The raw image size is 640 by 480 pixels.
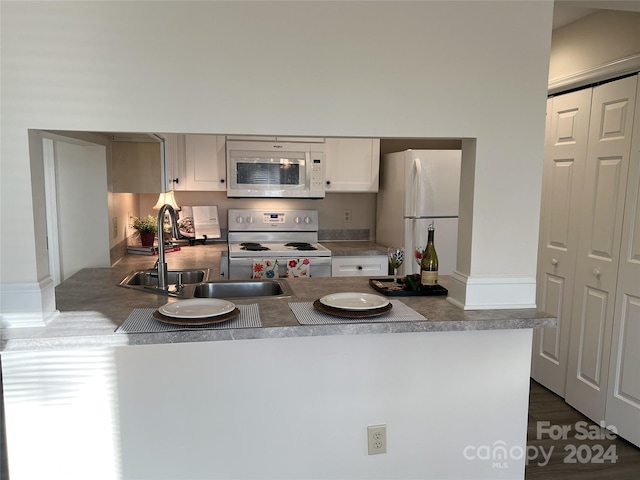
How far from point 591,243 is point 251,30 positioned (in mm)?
2488

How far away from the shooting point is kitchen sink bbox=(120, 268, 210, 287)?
276 cm

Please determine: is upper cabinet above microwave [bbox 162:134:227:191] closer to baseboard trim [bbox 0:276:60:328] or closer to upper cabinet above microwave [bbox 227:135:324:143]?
upper cabinet above microwave [bbox 227:135:324:143]

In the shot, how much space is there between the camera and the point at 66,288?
2.40 metres

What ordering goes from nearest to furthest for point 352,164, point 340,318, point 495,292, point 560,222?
point 340,318, point 495,292, point 560,222, point 352,164

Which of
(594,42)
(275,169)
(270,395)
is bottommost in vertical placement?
(270,395)

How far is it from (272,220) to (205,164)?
0.78 metres

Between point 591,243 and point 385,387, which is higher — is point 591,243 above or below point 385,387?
above

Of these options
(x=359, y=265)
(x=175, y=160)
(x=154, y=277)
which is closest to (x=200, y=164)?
(x=175, y=160)

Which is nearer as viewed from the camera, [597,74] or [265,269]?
[597,74]

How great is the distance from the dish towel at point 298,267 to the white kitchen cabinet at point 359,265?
28cm

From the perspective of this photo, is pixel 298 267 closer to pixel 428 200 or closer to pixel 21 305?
pixel 428 200

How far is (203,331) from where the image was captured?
1.71 metres

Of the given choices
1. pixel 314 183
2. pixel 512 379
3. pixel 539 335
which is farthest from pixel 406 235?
pixel 512 379

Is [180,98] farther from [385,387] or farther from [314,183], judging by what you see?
[314,183]
